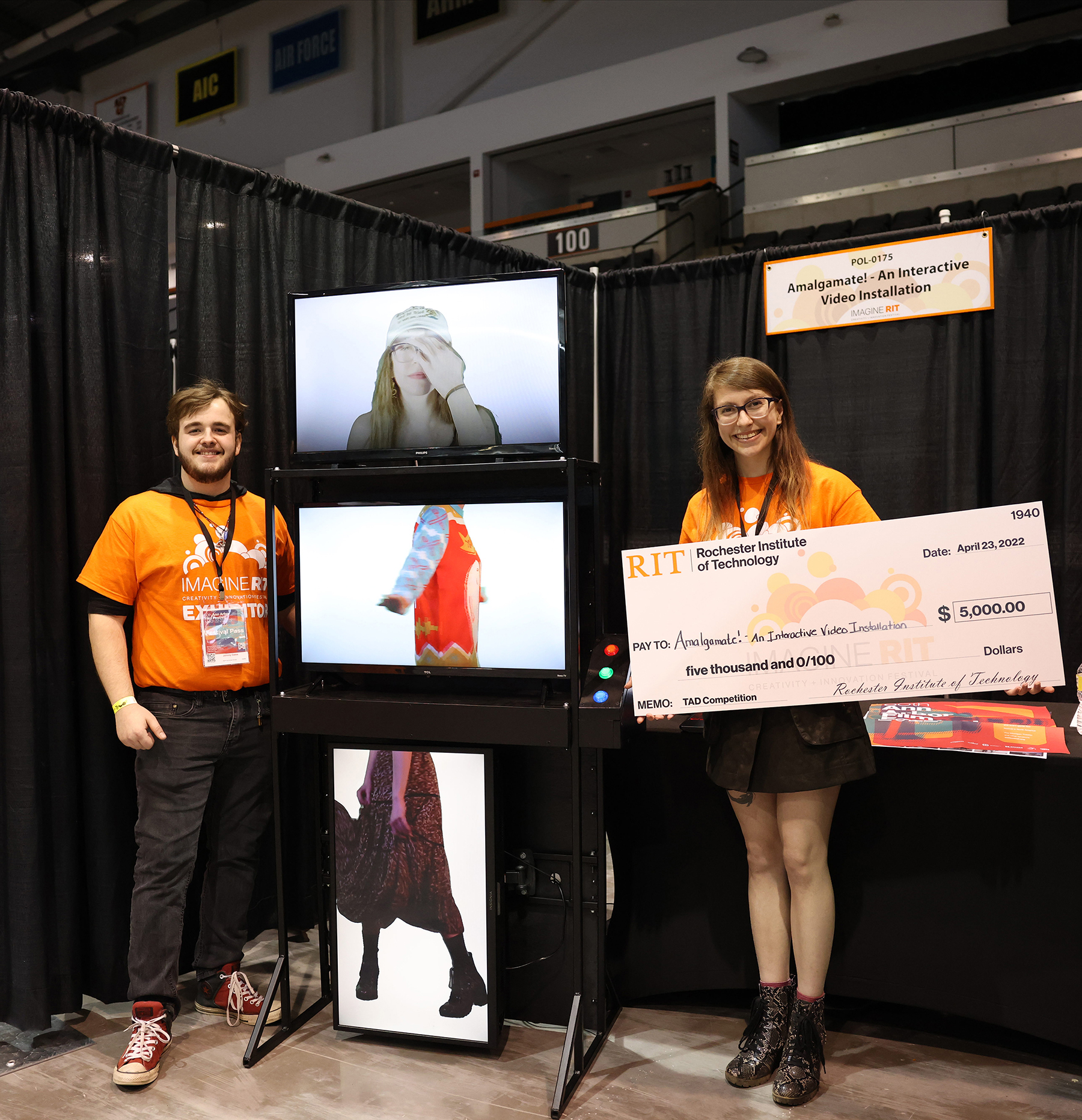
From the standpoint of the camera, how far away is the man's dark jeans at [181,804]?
228cm

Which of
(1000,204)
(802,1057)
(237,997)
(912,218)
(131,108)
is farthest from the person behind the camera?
(131,108)

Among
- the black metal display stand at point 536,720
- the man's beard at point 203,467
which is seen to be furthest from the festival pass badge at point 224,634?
the man's beard at point 203,467

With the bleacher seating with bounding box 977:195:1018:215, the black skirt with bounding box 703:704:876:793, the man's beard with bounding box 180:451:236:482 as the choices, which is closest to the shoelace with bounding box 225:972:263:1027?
the man's beard with bounding box 180:451:236:482

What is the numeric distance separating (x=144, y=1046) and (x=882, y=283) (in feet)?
10.1

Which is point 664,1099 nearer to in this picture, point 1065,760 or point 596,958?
point 596,958

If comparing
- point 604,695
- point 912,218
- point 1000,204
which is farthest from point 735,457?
point 912,218

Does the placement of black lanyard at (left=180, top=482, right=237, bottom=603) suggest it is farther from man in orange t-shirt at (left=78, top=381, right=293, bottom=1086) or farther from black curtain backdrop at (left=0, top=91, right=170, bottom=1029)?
black curtain backdrop at (left=0, top=91, right=170, bottom=1029)

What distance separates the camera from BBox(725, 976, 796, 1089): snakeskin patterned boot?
2.12 meters

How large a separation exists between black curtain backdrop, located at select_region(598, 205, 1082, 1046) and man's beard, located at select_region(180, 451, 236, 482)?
1270 mm

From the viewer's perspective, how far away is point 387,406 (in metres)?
2.31

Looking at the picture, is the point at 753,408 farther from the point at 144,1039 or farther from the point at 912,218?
the point at 912,218

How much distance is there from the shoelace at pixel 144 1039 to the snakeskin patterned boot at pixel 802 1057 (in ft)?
4.67

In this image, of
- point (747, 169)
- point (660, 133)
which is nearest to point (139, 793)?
point (747, 169)

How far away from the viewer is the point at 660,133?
903 cm
